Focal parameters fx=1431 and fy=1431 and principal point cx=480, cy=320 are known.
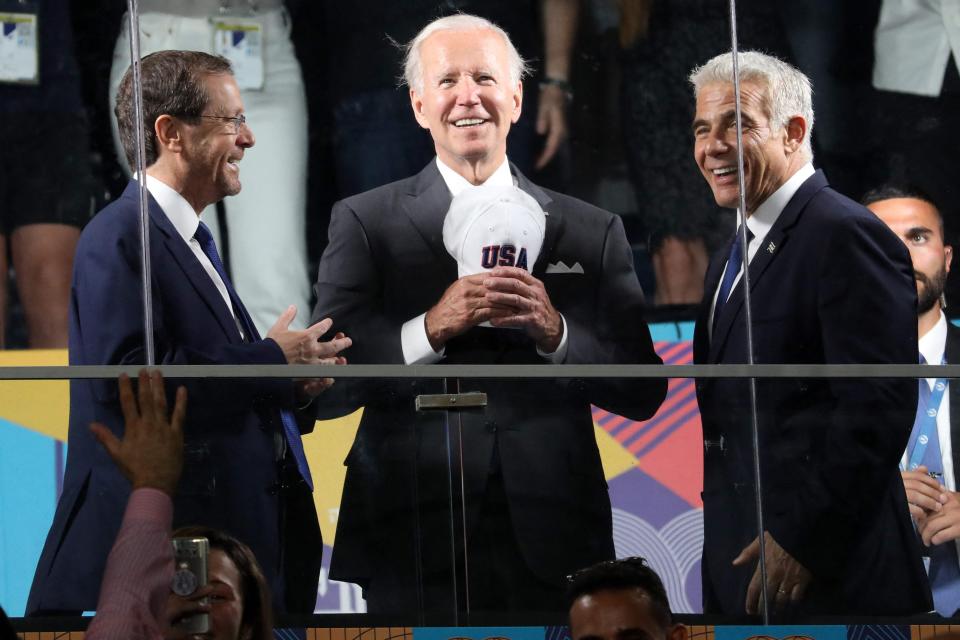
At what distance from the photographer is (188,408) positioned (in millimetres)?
3742

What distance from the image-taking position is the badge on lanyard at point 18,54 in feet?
12.6

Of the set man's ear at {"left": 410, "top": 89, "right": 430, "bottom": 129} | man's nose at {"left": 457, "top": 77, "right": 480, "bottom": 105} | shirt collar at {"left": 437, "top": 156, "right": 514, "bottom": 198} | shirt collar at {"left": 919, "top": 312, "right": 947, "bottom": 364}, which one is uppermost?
man's nose at {"left": 457, "top": 77, "right": 480, "bottom": 105}

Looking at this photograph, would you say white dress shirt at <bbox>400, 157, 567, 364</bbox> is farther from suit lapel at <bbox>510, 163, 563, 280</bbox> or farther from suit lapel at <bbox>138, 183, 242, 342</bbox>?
suit lapel at <bbox>138, 183, 242, 342</bbox>

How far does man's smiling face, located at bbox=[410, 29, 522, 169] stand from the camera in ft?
13.0

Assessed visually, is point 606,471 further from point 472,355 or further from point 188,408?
point 188,408

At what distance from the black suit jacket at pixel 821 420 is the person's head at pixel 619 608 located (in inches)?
40.3

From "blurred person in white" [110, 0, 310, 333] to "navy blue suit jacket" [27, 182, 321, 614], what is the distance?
5.0 inches

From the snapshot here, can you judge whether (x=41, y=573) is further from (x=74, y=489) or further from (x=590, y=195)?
(x=590, y=195)

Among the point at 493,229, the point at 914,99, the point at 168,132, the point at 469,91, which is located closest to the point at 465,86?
the point at 469,91

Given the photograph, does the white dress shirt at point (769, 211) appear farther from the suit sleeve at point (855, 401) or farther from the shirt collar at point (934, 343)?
the shirt collar at point (934, 343)

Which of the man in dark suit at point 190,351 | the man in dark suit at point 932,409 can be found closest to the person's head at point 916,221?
the man in dark suit at point 932,409

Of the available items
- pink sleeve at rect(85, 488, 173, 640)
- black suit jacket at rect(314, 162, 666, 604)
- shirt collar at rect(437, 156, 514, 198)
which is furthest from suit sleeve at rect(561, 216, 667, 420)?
pink sleeve at rect(85, 488, 173, 640)

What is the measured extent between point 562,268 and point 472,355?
355 mm

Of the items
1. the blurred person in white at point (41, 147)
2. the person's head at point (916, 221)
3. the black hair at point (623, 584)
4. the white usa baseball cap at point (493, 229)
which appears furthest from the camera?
the person's head at point (916, 221)
